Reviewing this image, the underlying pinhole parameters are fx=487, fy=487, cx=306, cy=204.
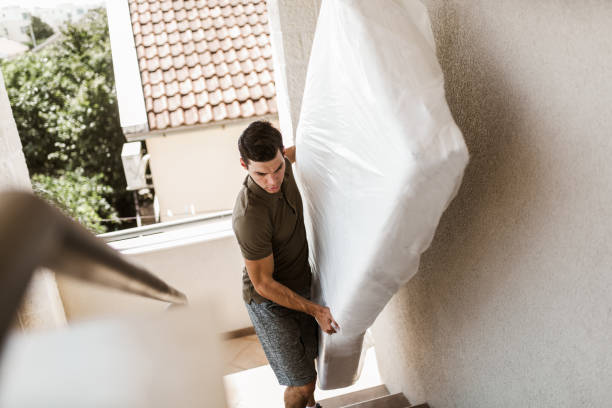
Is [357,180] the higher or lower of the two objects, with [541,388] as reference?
higher

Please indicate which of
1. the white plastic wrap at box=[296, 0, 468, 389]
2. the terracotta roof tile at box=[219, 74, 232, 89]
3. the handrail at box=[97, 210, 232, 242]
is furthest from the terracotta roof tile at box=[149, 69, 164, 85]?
the white plastic wrap at box=[296, 0, 468, 389]

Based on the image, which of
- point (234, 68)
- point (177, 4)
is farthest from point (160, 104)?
point (177, 4)

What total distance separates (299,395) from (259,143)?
1109 mm

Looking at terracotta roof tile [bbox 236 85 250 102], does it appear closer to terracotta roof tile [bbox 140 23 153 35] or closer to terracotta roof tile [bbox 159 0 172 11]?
terracotta roof tile [bbox 140 23 153 35]

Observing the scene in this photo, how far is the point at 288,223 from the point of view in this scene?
1.78m

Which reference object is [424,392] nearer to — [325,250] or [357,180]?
[325,250]

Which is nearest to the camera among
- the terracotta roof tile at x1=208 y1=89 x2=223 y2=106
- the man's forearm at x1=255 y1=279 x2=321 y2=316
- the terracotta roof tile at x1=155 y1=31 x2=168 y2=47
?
the man's forearm at x1=255 y1=279 x2=321 y2=316

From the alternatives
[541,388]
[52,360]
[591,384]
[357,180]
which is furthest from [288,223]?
[52,360]

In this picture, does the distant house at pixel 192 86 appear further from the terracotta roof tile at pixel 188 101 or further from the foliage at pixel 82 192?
the foliage at pixel 82 192

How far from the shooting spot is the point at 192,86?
5.01 m

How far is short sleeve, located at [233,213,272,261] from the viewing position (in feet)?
5.45

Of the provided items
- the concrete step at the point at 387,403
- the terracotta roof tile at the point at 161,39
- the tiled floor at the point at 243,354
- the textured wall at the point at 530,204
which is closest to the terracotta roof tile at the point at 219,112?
the terracotta roof tile at the point at 161,39

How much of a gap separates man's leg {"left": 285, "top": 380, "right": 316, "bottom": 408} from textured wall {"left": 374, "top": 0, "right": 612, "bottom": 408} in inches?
27.4

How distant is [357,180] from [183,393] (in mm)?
780
